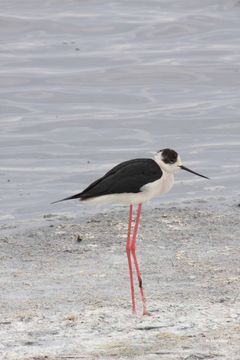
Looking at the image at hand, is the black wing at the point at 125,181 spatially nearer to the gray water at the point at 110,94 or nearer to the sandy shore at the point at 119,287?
the sandy shore at the point at 119,287

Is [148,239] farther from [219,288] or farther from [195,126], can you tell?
[195,126]

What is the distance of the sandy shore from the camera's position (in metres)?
6.32

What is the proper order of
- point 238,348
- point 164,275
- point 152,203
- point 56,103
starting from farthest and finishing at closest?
point 56,103 < point 152,203 < point 164,275 < point 238,348

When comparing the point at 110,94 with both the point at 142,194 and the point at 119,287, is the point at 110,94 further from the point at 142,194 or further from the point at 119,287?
the point at 142,194

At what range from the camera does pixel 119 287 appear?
25.6 ft

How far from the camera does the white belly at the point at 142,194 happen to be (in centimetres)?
734

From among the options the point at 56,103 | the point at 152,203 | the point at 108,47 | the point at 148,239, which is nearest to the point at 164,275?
the point at 148,239

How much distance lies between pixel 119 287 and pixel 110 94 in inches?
361

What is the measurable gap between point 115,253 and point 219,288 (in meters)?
1.45

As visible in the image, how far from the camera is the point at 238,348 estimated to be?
6.16 meters

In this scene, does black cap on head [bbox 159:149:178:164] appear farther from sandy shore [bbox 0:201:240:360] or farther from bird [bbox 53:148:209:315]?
sandy shore [bbox 0:201:240:360]

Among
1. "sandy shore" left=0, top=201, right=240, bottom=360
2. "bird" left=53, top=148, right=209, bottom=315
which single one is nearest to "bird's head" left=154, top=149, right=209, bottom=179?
"bird" left=53, top=148, right=209, bottom=315

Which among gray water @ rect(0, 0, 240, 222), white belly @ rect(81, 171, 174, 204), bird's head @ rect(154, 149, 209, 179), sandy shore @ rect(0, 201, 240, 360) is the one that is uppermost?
bird's head @ rect(154, 149, 209, 179)

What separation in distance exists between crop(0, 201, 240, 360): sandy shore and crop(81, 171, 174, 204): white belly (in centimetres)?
64
